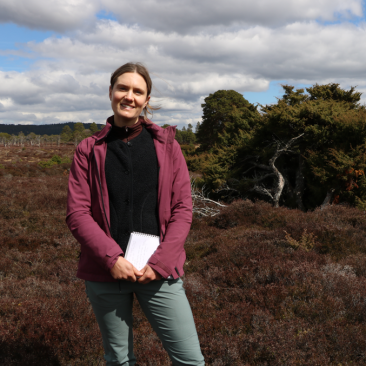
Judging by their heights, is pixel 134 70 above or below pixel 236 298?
above

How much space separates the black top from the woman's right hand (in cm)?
14

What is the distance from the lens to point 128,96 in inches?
69.4

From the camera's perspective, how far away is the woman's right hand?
5.23ft

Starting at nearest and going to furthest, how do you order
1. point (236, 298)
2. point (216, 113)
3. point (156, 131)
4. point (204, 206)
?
point (156, 131) → point (236, 298) → point (204, 206) → point (216, 113)

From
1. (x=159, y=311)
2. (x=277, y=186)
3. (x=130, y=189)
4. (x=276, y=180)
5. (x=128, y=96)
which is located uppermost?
(x=128, y=96)

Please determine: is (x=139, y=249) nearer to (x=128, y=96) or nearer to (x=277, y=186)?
(x=128, y=96)

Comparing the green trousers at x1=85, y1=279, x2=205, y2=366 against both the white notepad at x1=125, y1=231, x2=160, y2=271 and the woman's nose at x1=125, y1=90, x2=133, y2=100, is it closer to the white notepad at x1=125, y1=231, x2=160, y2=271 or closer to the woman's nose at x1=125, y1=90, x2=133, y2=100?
the white notepad at x1=125, y1=231, x2=160, y2=271

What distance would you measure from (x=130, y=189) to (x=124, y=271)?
1.51 ft

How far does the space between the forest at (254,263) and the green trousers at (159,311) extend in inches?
64.1

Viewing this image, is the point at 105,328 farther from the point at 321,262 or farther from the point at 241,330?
the point at 321,262

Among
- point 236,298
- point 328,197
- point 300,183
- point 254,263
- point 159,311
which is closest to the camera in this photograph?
point 159,311

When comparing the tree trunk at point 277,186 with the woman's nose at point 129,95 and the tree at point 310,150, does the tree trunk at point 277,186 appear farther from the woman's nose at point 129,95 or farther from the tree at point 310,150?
the woman's nose at point 129,95

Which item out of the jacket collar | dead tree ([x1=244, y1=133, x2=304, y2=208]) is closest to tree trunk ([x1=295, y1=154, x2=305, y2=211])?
dead tree ([x1=244, y1=133, x2=304, y2=208])

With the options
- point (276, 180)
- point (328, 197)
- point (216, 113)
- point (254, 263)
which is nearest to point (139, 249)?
point (254, 263)
